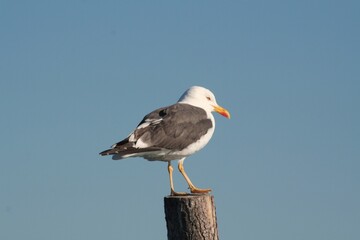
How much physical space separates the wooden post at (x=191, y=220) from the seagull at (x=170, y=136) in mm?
2134

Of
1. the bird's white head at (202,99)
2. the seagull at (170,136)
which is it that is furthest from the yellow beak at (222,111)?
the seagull at (170,136)

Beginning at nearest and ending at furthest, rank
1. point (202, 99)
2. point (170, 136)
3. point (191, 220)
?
point (191, 220), point (170, 136), point (202, 99)

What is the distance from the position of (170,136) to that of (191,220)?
A: 9.59ft

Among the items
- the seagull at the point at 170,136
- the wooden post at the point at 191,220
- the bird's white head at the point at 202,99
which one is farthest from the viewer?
the bird's white head at the point at 202,99

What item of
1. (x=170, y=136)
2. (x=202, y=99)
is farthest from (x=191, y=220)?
(x=202, y=99)

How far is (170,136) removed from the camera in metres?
12.4

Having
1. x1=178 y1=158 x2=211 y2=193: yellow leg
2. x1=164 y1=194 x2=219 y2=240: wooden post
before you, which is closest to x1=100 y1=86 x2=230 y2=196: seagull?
x1=178 y1=158 x2=211 y2=193: yellow leg

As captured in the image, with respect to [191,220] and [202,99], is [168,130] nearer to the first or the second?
[202,99]

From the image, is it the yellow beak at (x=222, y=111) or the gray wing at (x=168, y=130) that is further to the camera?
the yellow beak at (x=222, y=111)

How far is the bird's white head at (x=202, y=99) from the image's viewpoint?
14.1 metres

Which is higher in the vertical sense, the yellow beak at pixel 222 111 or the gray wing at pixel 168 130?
the yellow beak at pixel 222 111

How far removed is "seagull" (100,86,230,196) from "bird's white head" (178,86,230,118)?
1.14 feet

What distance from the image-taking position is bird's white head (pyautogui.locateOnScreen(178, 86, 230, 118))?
553 inches

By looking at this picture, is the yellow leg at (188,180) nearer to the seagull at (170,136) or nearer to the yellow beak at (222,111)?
the seagull at (170,136)
